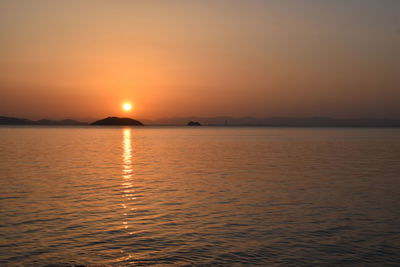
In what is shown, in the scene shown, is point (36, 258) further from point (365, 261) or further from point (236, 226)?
point (365, 261)

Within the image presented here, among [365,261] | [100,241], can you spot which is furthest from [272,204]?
[100,241]

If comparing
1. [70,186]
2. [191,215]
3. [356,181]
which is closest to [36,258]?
[191,215]

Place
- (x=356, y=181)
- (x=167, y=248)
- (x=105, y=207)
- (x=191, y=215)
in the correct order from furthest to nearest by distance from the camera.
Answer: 1. (x=356, y=181)
2. (x=105, y=207)
3. (x=191, y=215)
4. (x=167, y=248)

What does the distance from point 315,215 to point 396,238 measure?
16.8ft

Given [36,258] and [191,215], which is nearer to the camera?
[36,258]

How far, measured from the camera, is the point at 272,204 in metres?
25.5

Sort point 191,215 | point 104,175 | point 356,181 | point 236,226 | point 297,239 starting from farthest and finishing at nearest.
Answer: point 104,175
point 356,181
point 191,215
point 236,226
point 297,239

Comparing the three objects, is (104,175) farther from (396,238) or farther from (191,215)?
(396,238)

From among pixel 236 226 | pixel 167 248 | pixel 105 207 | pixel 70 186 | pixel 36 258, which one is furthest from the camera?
pixel 70 186

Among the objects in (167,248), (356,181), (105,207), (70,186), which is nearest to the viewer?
(167,248)

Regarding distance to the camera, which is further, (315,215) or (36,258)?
(315,215)

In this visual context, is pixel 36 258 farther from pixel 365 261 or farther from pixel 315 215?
pixel 315 215

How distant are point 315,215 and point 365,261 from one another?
24.2 ft

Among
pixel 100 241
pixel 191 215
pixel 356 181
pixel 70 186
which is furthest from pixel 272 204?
pixel 70 186
